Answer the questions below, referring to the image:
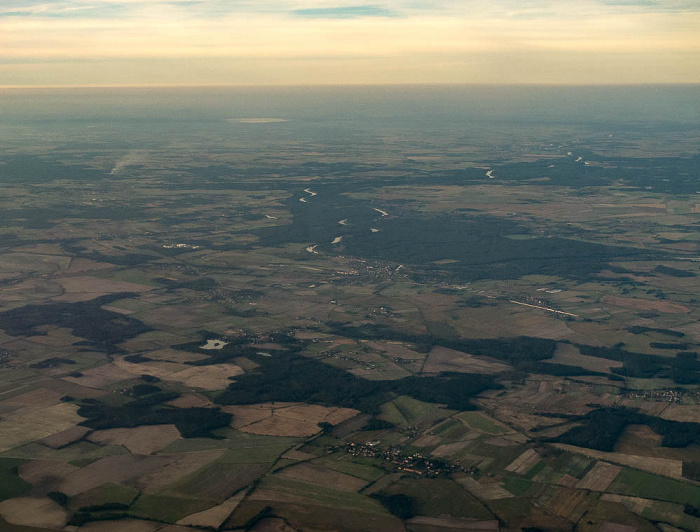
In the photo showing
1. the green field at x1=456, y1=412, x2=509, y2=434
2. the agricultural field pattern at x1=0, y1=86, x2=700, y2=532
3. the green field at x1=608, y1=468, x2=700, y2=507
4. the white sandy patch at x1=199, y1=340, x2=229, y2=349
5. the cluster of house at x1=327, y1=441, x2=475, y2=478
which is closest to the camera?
the agricultural field pattern at x1=0, y1=86, x2=700, y2=532

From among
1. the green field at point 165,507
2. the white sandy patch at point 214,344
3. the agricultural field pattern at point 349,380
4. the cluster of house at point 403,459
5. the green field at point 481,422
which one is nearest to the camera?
the green field at point 165,507

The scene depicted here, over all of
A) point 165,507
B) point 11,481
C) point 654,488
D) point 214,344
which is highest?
point 11,481

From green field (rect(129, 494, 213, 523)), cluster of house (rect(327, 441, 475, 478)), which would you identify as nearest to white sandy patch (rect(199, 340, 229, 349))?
cluster of house (rect(327, 441, 475, 478))

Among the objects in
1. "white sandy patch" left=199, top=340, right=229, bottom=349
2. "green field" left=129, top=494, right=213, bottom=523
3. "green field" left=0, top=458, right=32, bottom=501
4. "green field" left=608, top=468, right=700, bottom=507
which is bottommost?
"white sandy patch" left=199, top=340, right=229, bottom=349

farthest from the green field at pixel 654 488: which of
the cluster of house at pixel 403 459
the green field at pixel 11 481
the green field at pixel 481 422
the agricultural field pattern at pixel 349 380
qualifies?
the green field at pixel 11 481

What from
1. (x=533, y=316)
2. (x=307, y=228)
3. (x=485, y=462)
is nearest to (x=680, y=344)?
(x=533, y=316)

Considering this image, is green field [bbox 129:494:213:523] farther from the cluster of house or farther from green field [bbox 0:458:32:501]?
the cluster of house

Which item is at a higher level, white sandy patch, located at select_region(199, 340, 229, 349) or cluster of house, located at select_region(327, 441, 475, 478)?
cluster of house, located at select_region(327, 441, 475, 478)

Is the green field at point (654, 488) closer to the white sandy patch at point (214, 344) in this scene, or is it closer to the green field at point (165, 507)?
the green field at point (165, 507)

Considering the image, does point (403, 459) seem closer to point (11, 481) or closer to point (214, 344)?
point (11, 481)

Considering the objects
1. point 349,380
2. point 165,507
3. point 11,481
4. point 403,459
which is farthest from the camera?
point 349,380

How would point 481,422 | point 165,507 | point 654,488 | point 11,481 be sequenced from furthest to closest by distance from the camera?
point 481,422 < point 11,481 < point 654,488 < point 165,507

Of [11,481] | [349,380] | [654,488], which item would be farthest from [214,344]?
[654,488]
